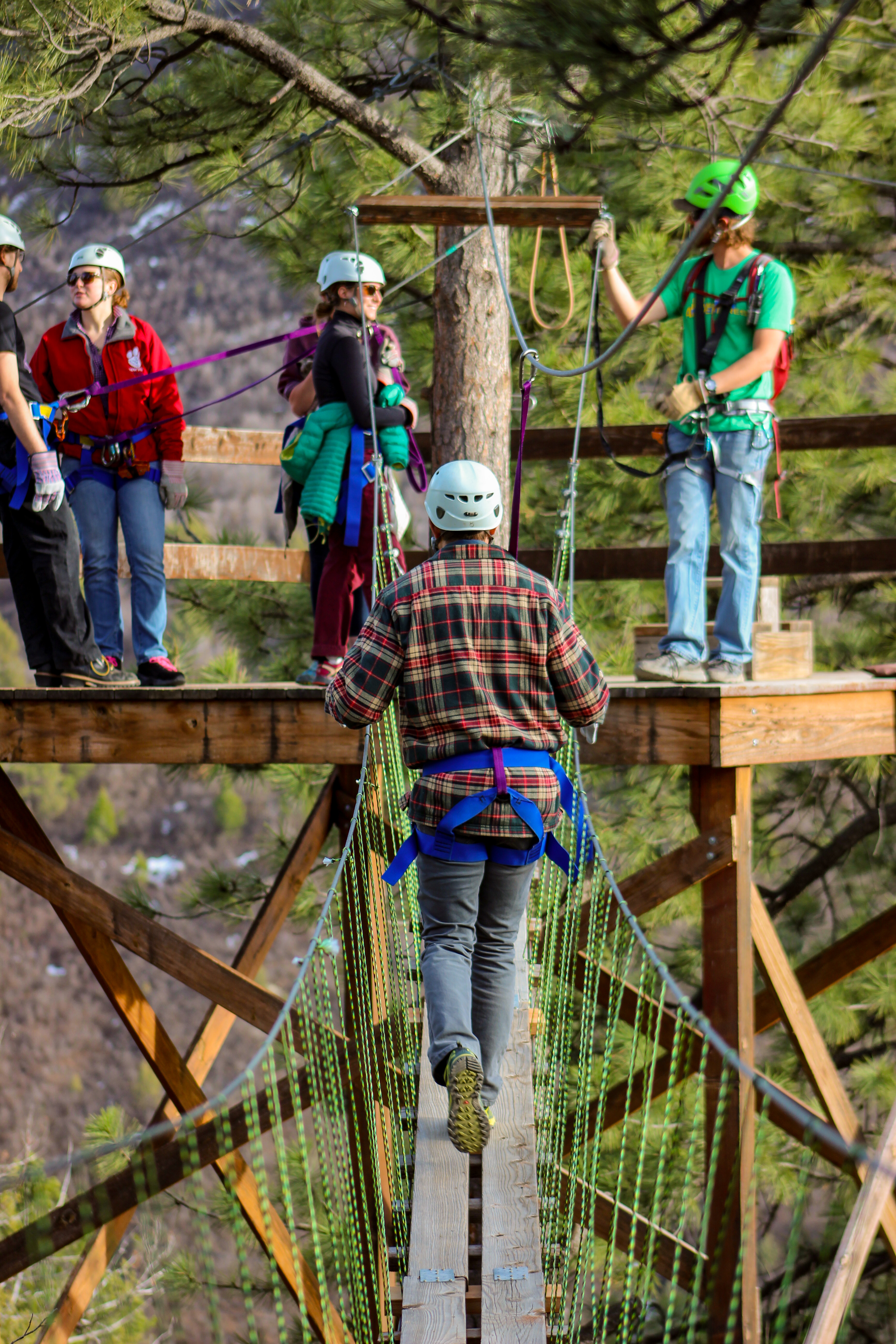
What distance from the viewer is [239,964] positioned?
14.1 ft

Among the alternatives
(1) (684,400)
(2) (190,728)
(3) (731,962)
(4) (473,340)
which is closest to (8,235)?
(2) (190,728)

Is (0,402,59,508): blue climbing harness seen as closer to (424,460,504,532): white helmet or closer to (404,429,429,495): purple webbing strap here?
(404,429,429,495): purple webbing strap

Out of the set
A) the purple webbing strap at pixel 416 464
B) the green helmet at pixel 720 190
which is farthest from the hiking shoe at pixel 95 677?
the green helmet at pixel 720 190

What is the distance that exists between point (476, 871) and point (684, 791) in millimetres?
4012

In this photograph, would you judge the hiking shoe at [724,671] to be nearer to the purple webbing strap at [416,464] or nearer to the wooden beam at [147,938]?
the purple webbing strap at [416,464]

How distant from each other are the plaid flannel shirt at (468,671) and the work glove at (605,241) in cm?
144

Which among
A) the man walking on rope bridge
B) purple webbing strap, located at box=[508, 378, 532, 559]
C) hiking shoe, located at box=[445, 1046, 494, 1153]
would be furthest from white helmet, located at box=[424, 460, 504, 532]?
hiking shoe, located at box=[445, 1046, 494, 1153]

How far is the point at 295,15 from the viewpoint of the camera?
4.78 m

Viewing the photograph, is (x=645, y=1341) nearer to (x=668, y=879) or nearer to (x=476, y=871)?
(x=668, y=879)

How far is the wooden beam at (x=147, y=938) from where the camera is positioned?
11.6 feet

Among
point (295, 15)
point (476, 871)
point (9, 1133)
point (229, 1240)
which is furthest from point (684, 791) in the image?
point (9, 1133)

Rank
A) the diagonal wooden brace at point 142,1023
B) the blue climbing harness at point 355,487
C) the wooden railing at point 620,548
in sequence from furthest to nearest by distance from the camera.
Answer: the wooden railing at point 620,548
the diagonal wooden brace at point 142,1023
the blue climbing harness at point 355,487

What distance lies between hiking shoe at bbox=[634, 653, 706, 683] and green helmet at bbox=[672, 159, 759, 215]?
3.56 ft

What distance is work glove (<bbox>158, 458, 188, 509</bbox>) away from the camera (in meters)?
3.56
